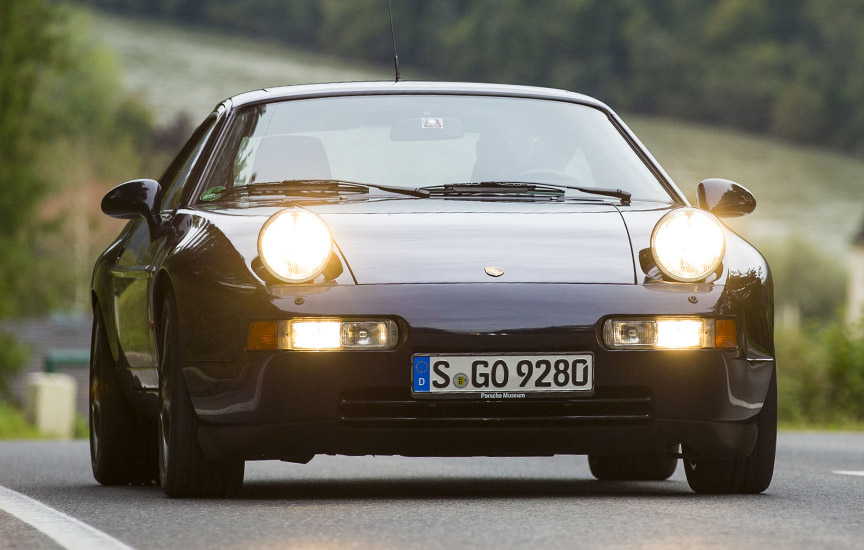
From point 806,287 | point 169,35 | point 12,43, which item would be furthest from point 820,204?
point 12,43

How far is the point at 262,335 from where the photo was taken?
18.5 feet

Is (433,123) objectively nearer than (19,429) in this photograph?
Yes

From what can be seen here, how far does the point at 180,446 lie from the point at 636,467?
241cm

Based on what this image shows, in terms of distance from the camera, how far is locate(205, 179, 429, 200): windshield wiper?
6.30m

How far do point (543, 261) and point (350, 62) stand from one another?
10608 cm

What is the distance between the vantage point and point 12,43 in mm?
44250

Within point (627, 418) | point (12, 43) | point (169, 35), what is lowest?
point (627, 418)

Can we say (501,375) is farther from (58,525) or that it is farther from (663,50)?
(663,50)

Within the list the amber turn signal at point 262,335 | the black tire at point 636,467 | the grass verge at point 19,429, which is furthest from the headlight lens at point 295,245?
the grass verge at point 19,429

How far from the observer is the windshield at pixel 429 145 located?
6.46 metres

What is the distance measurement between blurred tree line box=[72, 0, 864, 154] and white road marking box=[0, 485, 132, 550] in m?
96.3

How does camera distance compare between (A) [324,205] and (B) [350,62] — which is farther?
(B) [350,62]

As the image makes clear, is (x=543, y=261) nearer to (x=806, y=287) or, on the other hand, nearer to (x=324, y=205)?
(x=324, y=205)

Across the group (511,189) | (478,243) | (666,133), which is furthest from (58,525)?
(666,133)
